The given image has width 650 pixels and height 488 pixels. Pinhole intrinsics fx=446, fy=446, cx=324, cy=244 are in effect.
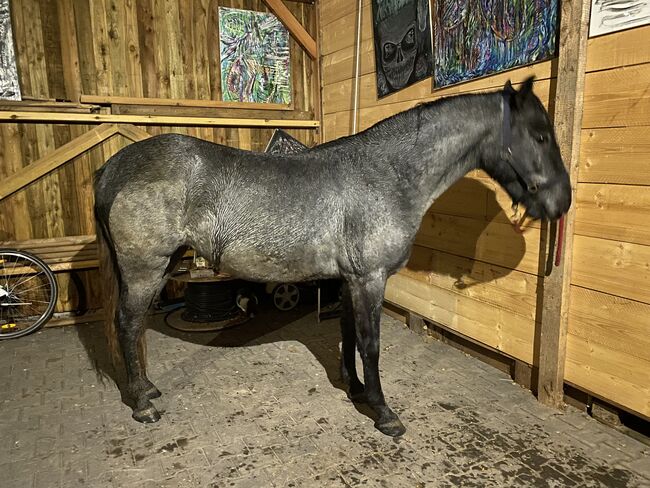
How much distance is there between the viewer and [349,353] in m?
3.32

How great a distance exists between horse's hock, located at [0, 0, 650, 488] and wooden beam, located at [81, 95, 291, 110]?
200 cm

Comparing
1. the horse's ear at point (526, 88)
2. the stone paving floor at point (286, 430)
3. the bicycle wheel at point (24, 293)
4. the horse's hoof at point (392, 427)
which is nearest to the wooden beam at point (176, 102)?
the bicycle wheel at point (24, 293)

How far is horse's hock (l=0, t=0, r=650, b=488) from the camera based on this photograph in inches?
101

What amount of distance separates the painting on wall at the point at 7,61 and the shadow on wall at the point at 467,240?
14.3ft

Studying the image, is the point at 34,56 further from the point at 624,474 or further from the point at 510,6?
the point at 624,474

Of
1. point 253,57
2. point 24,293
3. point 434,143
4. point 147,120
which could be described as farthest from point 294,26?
point 24,293

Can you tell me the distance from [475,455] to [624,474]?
765 mm

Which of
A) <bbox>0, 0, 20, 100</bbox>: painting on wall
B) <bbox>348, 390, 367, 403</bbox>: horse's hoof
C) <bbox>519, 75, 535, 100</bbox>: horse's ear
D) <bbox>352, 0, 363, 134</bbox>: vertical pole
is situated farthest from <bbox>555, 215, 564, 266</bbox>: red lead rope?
<bbox>0, 0, 20, 100</bbox>: painting on wall

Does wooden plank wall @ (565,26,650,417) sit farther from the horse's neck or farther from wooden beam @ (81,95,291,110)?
wooden beam @ (81,95,291,110)

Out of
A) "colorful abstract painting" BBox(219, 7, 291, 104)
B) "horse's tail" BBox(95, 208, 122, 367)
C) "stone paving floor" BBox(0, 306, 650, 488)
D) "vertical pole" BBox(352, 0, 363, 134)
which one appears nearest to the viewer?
"stone paving floor" BBox(0, 306, 650, 488)

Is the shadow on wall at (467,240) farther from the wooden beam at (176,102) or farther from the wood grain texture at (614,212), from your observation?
the wooden beam at (176,102)

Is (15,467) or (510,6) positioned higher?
(510,6)

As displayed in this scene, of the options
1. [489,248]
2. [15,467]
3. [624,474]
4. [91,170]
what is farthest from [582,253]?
[91,170]

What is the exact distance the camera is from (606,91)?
2.69m
